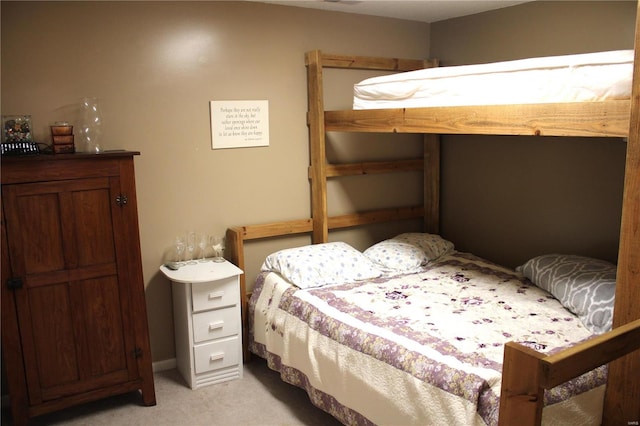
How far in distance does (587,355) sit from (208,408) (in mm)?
2006

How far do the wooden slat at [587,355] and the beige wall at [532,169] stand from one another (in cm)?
145

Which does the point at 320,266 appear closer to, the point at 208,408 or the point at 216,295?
the point at 216,295

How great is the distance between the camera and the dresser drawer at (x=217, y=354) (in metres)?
3.09

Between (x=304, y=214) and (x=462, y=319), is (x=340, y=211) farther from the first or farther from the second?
(x=462, y=319)

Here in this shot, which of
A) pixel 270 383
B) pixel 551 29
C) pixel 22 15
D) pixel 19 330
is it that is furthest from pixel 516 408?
pixel 22 15

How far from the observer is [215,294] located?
3074 millimetres

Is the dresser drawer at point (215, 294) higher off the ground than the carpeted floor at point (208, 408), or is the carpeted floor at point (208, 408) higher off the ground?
the dresser drawer at point (215, 294)

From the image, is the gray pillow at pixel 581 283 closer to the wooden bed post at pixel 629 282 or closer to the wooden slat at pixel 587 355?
the wooden bed post at pixel 629 282

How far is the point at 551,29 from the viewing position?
3.23m

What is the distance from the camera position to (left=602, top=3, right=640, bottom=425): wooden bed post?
183 cm

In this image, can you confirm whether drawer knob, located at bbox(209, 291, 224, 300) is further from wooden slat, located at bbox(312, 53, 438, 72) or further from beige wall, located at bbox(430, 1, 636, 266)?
beige wall, located at bbox(430, 1, 636, 266)

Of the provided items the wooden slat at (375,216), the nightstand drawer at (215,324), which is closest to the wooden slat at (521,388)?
the nightstand drawer at (215,324)

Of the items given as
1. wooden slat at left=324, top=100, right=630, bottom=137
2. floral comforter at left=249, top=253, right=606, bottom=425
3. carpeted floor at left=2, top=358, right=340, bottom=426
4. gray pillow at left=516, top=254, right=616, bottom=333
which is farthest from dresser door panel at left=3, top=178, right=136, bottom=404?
gray pillow at left=516, top=254, right=616, bottom=333

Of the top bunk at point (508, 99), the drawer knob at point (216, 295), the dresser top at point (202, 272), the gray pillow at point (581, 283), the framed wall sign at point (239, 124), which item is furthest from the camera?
the framed wall sign at point (239, 124)
